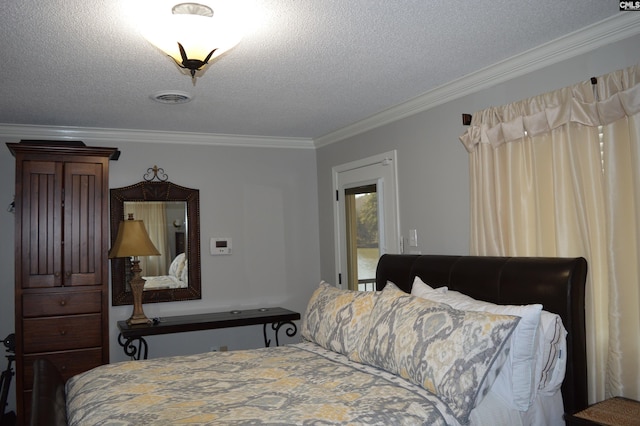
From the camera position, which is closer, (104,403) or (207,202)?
(104,403)

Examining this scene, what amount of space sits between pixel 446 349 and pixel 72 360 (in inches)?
122

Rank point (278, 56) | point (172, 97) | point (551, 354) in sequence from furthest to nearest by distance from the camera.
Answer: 1. point (172, 97)
2. point (278, 56)
3. point (551, 354)

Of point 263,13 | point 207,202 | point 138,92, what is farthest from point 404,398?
point 207,202

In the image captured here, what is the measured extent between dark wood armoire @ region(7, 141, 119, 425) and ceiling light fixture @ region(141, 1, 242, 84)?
215cm

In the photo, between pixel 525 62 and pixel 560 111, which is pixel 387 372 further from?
pixel 525 62

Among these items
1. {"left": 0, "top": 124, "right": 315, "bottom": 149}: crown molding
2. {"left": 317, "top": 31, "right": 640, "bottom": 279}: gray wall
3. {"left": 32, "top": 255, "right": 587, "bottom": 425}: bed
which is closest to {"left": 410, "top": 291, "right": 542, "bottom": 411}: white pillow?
{"left": 32, "top": 255, "right": 587, "bottom": 425}: bed

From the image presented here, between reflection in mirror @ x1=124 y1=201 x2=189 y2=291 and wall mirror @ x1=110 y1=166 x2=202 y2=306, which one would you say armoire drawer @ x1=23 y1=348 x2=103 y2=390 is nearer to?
wall mirror @ x1=110 y1=166 x2=202 y2=306

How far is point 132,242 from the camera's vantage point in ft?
13.6

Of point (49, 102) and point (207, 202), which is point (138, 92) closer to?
point (49, 102)

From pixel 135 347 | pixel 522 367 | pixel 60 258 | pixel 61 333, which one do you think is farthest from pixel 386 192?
pixel 61 333

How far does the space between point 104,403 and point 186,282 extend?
2.73 m

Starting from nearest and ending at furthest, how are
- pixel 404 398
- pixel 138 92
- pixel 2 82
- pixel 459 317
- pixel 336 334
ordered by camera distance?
pixel 404 398 < pixel 459 317 < pixel 336 334 < pixel 2 82 < pixel 138 92

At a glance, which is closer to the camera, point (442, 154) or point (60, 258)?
point (442, 154)

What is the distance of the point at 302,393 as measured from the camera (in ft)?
7.09
